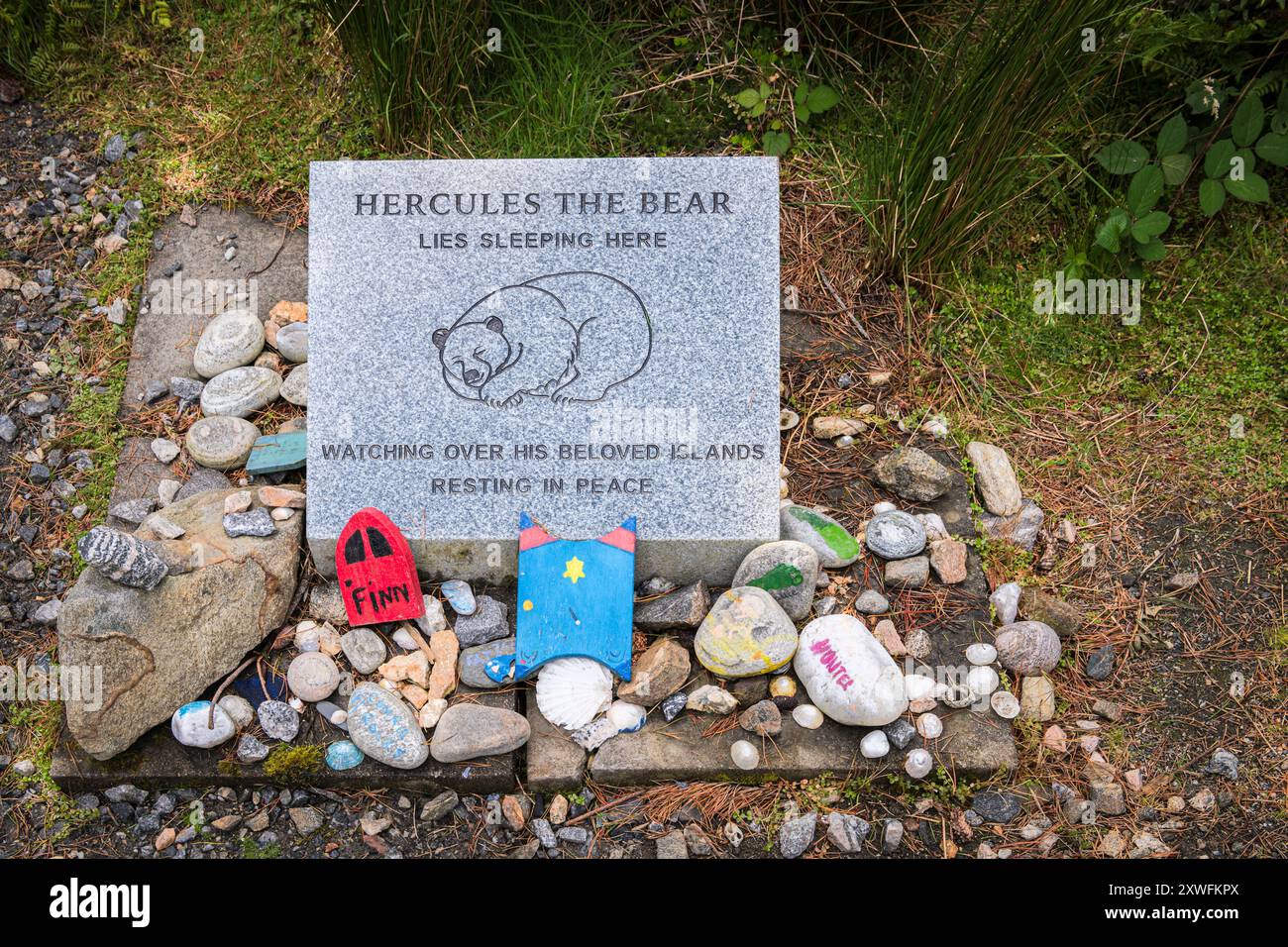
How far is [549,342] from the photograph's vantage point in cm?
258

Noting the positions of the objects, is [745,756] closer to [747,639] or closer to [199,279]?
[747,639]

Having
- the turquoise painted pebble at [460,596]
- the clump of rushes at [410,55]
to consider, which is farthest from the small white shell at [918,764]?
the clump of rushes at [410,55]

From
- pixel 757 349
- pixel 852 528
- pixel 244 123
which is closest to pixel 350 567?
pixel 757 349

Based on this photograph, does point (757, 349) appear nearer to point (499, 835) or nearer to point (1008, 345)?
point (1008, 345)

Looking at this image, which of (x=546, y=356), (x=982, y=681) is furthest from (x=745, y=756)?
(x=546, y=356)

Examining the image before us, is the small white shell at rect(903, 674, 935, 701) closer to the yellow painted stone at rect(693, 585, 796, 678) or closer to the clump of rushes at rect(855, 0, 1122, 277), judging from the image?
the yellow painted stone at rect(693, 585, 796, 678)

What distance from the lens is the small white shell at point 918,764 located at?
228cm

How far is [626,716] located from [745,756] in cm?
31

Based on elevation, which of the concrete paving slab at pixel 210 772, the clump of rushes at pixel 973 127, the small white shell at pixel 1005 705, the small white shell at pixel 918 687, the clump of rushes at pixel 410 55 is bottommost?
the concrete paving slab at pixel 210 772

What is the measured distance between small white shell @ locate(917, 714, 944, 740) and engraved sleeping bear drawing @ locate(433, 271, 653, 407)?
118cm

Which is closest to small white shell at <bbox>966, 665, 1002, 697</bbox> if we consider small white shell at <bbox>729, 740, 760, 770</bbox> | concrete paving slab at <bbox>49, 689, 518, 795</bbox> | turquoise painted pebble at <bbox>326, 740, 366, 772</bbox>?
small white shell at <bbox>729, 740, 760, 770</bbox>

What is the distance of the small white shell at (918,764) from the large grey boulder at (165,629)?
5.46 feet

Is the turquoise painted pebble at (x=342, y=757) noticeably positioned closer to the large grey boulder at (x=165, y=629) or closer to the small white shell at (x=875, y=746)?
the large grey boulder at (x=165, y=629)

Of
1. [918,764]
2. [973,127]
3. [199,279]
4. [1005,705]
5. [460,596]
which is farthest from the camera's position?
[199,279]
